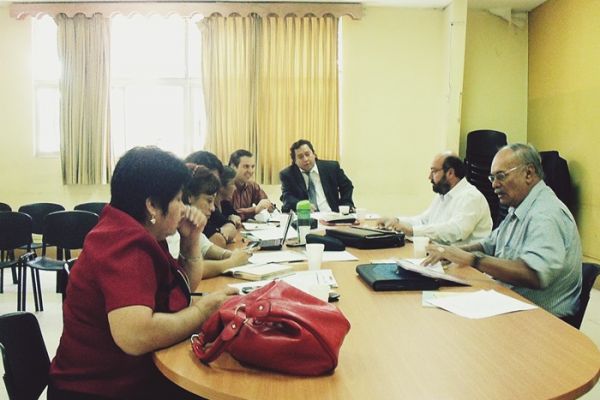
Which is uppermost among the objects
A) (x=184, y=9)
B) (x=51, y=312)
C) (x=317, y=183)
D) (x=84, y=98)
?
(x=184, y=9)

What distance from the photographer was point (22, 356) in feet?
4.87

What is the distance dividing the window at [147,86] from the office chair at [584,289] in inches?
194

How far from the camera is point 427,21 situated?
6496 millimetres

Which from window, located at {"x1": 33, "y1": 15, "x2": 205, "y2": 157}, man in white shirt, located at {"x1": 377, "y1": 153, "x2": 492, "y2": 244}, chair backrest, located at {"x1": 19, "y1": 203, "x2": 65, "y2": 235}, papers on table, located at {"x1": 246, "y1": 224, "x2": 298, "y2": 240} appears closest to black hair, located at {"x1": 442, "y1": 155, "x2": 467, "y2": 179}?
man in white shirt, located at {"x1": 377, "y1": 153, "x2": 492, "y2": 244}

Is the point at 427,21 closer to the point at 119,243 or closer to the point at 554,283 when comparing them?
the point at 554,283

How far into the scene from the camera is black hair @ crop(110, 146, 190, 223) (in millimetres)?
1459

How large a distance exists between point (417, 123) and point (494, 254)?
13.7ft

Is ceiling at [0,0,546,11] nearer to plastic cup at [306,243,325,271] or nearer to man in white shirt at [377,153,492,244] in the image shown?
man in white shirt at [377,153,492,244]

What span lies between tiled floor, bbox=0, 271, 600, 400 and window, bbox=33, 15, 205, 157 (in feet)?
6.37

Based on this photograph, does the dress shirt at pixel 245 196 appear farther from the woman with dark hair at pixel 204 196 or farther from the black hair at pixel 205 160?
the woman with dark hair at pixel 204 196

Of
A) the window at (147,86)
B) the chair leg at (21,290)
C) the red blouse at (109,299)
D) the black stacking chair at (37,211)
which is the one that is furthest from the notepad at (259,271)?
the window at (147,86)

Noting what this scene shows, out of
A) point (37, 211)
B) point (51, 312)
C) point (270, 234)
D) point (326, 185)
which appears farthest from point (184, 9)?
point (270, 234)

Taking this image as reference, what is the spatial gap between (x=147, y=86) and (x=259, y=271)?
4910 millimetres

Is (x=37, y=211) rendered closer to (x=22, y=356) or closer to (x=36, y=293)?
(x=36, y=293)
